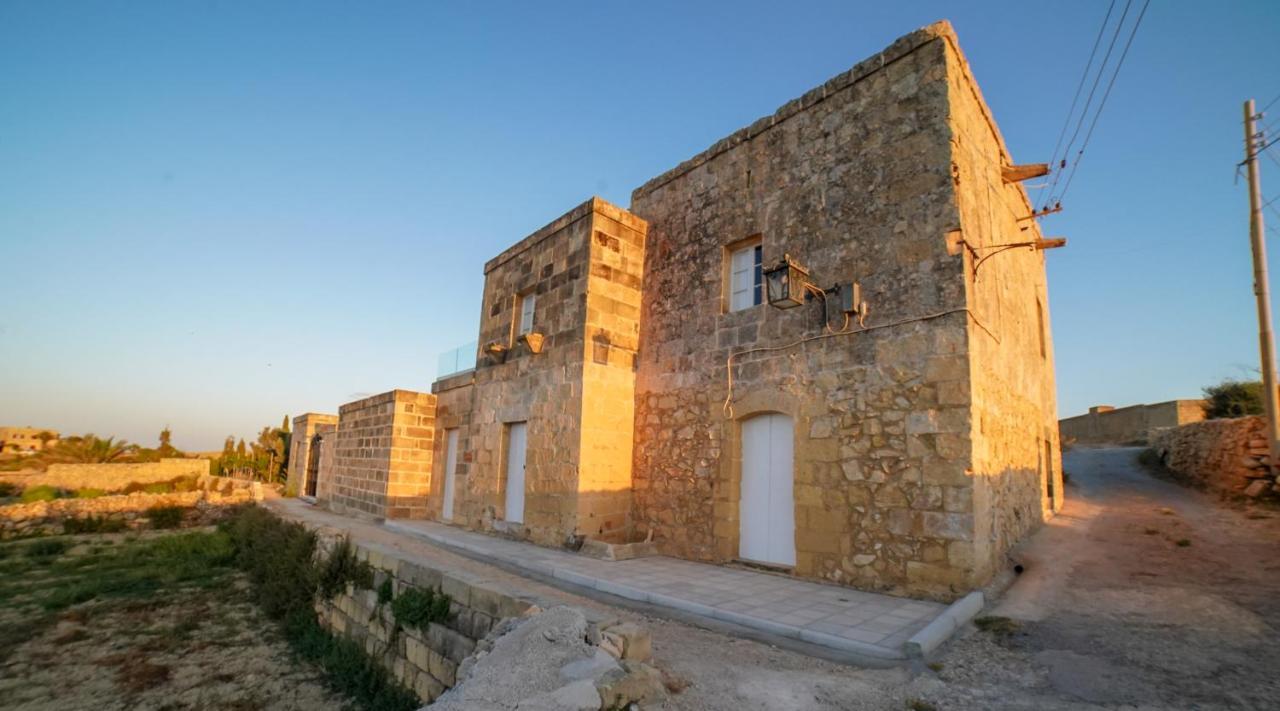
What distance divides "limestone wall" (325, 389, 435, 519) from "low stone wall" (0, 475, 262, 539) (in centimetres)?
625

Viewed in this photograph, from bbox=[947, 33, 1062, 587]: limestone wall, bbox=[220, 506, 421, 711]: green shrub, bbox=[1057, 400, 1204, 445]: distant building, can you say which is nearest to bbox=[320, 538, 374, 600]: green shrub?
bbox=[220, 506, 421, 711]: green shrub

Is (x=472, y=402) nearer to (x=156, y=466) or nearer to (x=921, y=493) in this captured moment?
(x=921, y=493)

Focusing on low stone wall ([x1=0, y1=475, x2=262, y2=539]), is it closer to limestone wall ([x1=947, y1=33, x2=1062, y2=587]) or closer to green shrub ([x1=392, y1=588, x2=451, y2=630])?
green shrub ([x1=392, y1=588, x2=451, y2=630])

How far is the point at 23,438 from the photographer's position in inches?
1384

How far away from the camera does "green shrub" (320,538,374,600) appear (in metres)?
6.97

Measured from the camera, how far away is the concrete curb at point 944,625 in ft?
12.7

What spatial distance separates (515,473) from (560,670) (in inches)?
270

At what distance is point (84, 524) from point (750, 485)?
704 inches

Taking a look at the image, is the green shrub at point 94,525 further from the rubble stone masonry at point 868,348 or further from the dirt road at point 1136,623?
the dirt road at point 1136,623

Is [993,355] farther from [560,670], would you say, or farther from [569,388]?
[560,670]

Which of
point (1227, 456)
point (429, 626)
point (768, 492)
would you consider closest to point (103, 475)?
→ point (429, 626)

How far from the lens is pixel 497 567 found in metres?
7.07

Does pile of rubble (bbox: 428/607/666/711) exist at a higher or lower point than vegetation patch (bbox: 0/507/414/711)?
higher

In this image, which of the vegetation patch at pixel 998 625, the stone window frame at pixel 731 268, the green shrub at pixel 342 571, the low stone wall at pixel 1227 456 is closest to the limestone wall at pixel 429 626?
the green shrub at pixel 342 571
